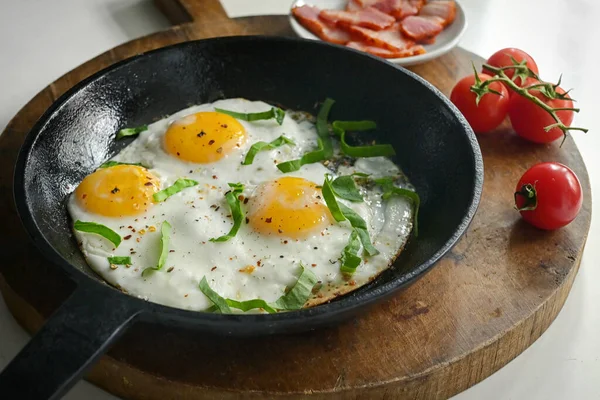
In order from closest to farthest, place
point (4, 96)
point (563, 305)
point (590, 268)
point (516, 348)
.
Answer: point (516, 348) < point (563, 305) < point (590, 268) < point (4, 96)

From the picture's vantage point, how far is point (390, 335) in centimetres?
175

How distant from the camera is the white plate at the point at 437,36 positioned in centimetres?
268

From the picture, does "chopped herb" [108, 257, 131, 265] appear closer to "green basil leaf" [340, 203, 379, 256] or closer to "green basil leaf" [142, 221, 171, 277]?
"green basil leaf" [142, 221, 171, 277]

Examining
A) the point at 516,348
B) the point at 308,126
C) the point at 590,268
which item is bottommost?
the point at 590,268

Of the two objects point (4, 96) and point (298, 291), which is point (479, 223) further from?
point (4, 96)

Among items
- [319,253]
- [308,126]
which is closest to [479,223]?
[319,253]

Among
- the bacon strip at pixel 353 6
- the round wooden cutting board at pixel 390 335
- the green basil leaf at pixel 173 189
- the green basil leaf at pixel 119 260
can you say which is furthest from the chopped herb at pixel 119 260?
the bacon strip at pixel 353 6

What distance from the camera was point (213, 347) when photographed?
1694 mm

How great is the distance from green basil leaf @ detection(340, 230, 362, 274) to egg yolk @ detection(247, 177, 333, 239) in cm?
9

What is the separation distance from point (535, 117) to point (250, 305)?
46.3 inches

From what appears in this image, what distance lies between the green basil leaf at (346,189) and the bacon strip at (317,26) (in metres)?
0.88

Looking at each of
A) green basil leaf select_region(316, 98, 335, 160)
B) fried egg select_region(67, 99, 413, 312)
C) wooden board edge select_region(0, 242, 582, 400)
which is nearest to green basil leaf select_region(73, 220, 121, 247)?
fried egg select_region(67, 99, 413, 312)

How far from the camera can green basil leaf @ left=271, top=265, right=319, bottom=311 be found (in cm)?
176

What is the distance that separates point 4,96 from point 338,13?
1.32m
